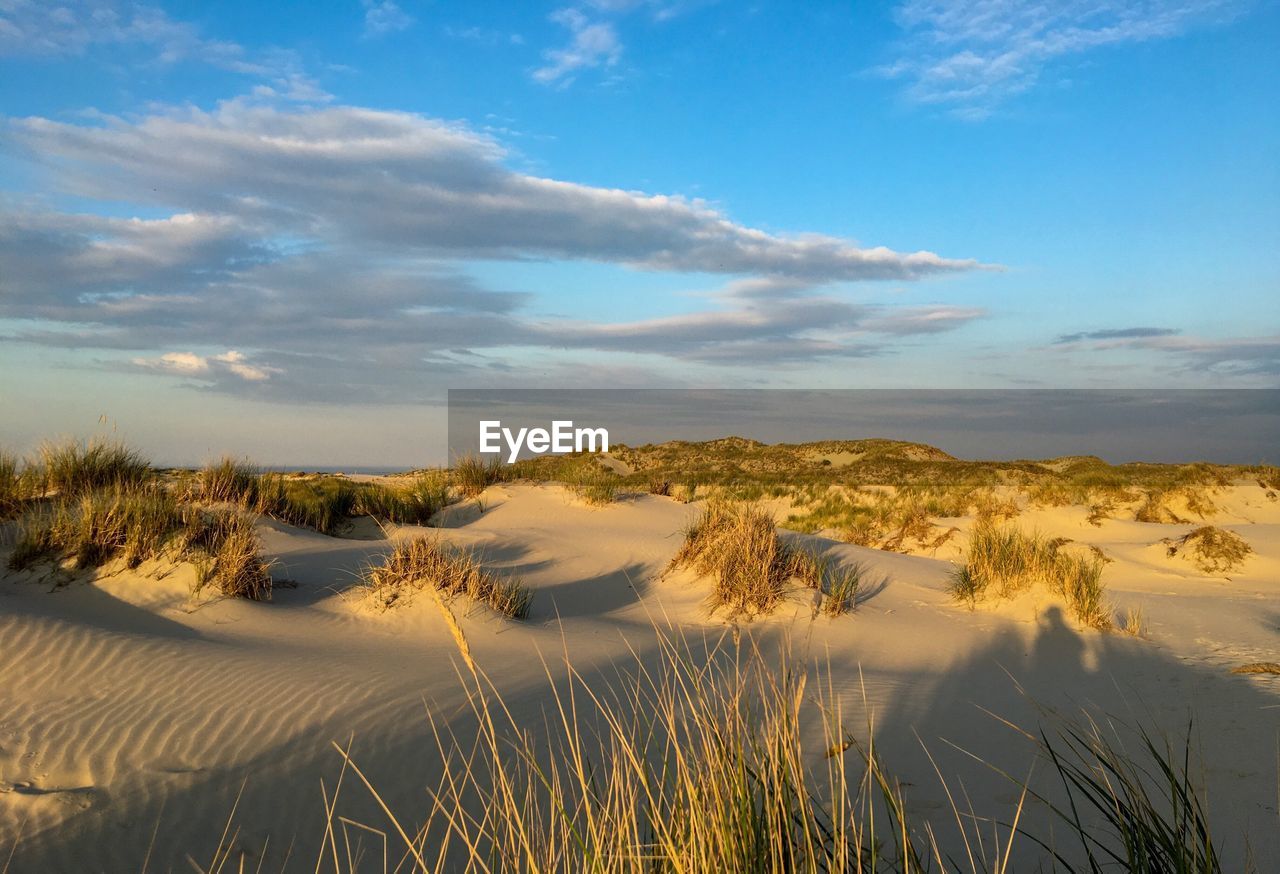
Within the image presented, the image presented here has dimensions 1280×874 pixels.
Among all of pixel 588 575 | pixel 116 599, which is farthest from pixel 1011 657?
pixel 116 599

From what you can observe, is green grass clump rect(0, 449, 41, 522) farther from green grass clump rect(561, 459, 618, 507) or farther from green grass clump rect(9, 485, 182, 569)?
green grass clump rect(561, 459, 618, 507)

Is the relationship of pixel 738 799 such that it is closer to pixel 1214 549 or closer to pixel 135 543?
pixel 135 543

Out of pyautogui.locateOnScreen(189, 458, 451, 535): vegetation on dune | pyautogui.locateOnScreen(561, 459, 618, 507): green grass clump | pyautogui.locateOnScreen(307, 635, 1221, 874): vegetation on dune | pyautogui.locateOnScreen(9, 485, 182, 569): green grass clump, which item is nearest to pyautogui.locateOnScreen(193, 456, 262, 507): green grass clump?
pyautogui.locateOnScreen(189, 458, 451, 535): vegetation on dune

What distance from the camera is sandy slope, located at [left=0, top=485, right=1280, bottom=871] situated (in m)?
3.88

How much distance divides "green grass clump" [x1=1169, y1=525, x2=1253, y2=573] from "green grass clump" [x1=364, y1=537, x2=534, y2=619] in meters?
10.3

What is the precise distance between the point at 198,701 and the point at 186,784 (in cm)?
99

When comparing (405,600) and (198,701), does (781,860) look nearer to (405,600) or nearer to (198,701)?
(198,701)

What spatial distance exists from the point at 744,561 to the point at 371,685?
4324mm

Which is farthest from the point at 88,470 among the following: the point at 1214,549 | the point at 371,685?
the point at 1214,549

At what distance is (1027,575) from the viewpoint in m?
8.75

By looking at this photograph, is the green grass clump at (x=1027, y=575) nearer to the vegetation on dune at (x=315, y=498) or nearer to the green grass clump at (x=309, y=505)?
the vegetation on dune at (x=315, y=498)

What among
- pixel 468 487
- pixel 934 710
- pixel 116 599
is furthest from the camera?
pixel 468 487

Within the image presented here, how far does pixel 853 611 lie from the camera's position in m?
8.55

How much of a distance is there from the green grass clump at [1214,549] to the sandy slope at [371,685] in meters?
2.02
